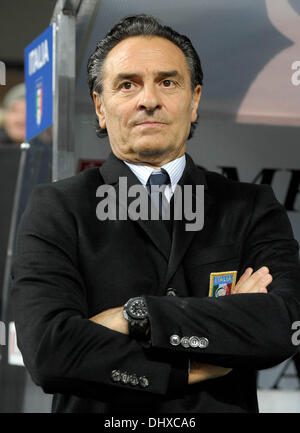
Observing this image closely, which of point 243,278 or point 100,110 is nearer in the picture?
point 243,278

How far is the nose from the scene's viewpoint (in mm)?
2449

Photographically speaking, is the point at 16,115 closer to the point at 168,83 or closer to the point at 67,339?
the point at 168,83

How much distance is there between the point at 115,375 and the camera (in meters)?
2.26

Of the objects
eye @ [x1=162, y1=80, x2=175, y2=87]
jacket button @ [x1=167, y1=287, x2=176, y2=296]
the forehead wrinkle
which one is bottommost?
jacket button @ [x1=167, y1=287, x2=176, y2=296]

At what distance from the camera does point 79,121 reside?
410 centimetres

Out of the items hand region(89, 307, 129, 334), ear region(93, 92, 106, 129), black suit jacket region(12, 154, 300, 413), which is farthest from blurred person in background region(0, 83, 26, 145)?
hand region(89, 307, 129, 334)

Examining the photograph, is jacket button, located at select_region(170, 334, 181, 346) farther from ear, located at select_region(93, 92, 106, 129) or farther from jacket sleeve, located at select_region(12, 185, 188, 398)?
ear, located at select_region(93, 92, 106, 129)

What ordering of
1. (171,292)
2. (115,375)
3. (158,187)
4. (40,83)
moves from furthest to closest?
1. (40,83)
2. (158,187)
3. (171,292)
4. (115,375)

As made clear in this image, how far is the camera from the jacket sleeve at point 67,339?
226cm

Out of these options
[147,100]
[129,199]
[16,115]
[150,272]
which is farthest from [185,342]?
[16,115]

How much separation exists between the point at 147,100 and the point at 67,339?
68cm

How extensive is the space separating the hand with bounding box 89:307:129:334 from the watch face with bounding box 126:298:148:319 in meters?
0.04

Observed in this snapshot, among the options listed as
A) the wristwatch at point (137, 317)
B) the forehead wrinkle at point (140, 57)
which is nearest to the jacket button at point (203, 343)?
the wristwatch at point (137, 317)

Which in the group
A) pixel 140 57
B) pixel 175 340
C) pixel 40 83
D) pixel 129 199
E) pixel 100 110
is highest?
pixel 40 83
